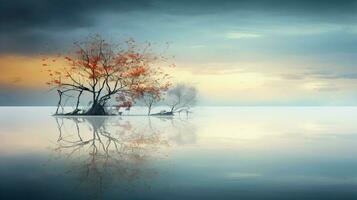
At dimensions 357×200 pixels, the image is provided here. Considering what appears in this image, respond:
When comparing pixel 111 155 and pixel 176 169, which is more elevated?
pixel 111 155

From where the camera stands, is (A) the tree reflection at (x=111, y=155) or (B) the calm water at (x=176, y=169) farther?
(A) the tree reflection at (x=111, y=155)

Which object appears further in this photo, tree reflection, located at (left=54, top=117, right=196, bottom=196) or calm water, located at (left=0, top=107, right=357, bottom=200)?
tree reflection, located at (left=54, top=117, right=196, bottom=196)

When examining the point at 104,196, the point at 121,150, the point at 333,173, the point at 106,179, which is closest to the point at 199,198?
the point at 104,196

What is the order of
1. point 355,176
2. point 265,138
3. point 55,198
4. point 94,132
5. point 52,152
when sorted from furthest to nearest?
point 94,132, point 265,138, point 52,152, point 355,176, point 55,198

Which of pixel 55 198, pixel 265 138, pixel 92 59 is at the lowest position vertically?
pixel 55 198

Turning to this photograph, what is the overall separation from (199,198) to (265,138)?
7591 millimetres

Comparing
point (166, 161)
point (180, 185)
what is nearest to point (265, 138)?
point (166, 161)

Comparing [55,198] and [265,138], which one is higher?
[265,138]

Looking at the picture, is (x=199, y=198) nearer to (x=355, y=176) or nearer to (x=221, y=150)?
(x=355, y=176)

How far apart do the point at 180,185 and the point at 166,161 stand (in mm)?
2034

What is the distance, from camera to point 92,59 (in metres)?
23.9

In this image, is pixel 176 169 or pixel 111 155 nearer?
pixel 176 169

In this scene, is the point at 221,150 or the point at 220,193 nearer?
the point at 220,193

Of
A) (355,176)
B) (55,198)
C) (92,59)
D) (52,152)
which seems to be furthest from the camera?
(92,59)
